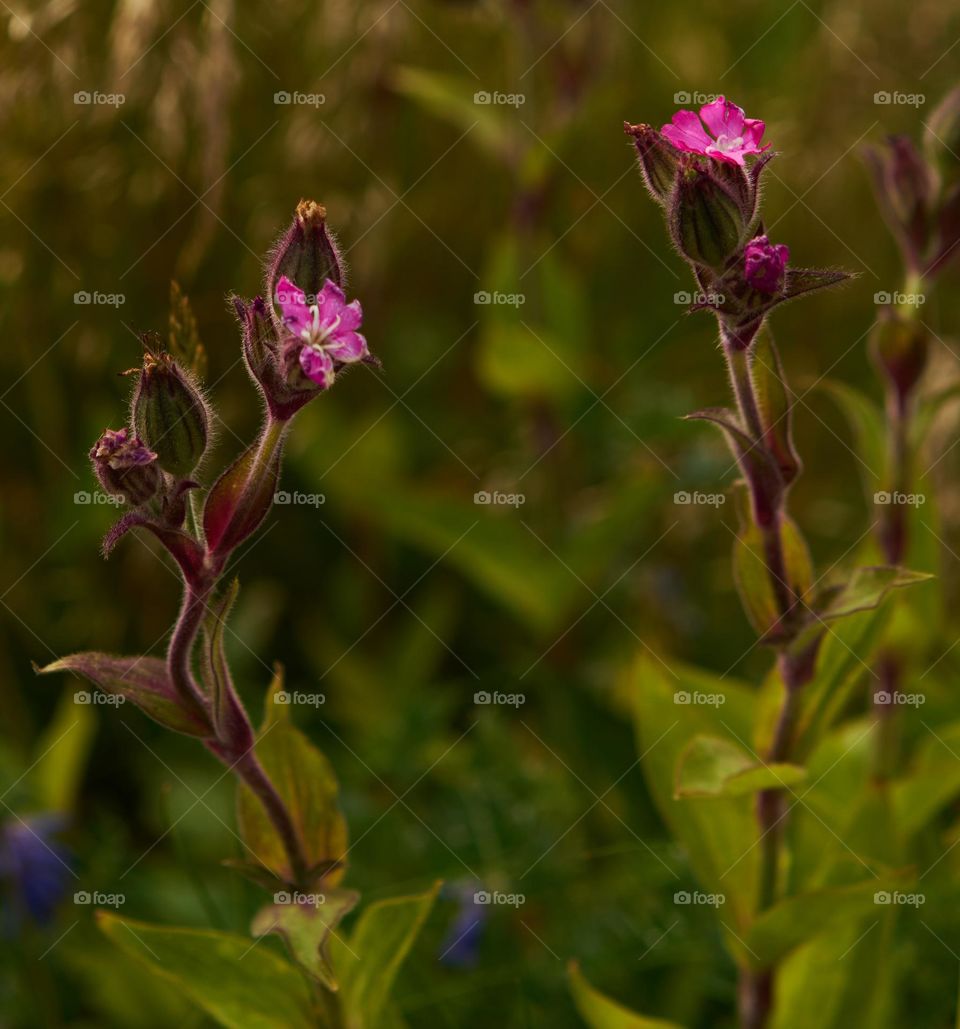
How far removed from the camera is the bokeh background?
1559mm

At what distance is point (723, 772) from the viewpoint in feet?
3.15

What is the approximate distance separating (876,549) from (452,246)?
1406 millimetres

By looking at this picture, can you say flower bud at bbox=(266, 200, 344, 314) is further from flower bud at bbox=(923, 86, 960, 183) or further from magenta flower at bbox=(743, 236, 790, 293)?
flower bud at bbox=(923, 86, 960, 183)

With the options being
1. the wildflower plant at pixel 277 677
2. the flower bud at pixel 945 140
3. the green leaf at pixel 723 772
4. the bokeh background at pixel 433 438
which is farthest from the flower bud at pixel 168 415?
the flower bud at pixel 945 140

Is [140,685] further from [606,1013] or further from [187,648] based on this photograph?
[606,1013]

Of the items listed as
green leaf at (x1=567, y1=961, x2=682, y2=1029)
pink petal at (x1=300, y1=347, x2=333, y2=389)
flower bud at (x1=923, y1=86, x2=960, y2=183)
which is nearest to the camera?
pink petal at (x1=300, y1=347, x2=333, y2=389)

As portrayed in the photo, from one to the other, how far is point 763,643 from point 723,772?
0.37 ft

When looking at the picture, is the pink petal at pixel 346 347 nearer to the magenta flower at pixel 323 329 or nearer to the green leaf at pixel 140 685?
the magenta flower at pixel 323 329

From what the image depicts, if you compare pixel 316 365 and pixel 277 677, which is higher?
pixel 316 365

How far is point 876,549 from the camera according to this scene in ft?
4.38

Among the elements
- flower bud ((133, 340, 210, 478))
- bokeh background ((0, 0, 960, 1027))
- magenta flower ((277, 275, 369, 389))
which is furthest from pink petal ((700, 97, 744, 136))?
bokeh background ((0, 0, 960, 1027))

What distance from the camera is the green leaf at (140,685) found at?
2.74 ft

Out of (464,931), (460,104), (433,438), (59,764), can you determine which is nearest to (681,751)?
(464,931)

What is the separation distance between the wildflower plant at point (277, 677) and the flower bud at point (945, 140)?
2.28ft
